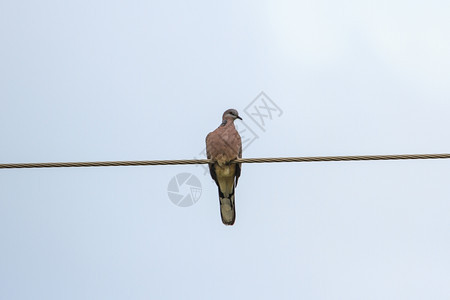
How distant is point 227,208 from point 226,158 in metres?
0.73

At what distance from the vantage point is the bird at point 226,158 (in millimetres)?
6320

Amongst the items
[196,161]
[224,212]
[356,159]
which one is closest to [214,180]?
[224,212]

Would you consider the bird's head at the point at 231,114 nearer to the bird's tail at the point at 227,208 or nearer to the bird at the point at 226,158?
the bird at the point at 226,158

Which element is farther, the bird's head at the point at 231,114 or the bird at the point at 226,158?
the bird's head at the point at 231,114

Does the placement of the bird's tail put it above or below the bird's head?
below

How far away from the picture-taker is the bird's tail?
6.86 metres

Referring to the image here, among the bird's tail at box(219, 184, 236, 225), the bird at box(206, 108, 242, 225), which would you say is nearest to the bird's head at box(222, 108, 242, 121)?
the bird at box(206, 108, 242, 225)

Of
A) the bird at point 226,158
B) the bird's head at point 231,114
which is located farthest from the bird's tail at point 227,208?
the bird's head at point 231,114

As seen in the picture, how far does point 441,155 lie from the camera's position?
457 centimetres

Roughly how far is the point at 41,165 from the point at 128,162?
554mm

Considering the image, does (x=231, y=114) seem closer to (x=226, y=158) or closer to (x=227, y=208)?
(x=226, y=158)

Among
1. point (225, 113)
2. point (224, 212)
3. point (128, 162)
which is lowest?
point (224, 212)

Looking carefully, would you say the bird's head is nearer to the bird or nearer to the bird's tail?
the bird

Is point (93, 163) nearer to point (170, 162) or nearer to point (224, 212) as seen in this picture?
point (170, 162)
